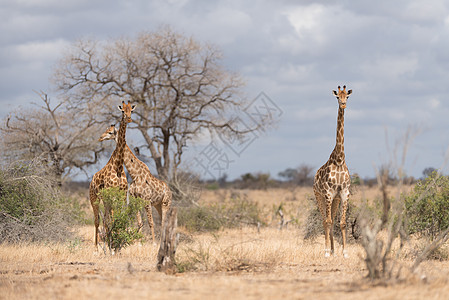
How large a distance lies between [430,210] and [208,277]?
7.24 m

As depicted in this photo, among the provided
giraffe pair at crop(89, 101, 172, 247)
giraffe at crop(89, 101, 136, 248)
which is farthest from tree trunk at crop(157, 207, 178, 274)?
giraffe at crop(89, 101, 136, 248)

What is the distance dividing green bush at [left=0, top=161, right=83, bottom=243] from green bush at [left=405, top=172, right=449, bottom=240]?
8881 millimetres

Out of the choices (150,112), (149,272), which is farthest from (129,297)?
(150,112)

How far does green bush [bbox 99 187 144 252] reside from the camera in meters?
11.9

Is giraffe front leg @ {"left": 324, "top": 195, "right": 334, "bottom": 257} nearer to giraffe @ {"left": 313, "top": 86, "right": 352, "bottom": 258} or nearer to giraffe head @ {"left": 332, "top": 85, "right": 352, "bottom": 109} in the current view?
giraffe @ {"left": 313, "top": 86, "right": 352, "bottom": 258}

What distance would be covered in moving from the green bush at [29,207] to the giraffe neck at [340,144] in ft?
24.3

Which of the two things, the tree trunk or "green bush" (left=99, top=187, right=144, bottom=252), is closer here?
the tree trunk

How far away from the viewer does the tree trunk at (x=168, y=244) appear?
9266mm

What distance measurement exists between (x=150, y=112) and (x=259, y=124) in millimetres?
5827

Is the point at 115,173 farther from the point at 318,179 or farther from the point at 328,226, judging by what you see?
the point at 328,226

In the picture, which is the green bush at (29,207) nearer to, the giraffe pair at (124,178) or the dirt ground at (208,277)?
the giraffe pair at (124,178)

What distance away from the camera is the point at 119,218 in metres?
11.9

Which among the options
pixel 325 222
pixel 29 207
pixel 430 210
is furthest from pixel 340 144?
pixel 29 207

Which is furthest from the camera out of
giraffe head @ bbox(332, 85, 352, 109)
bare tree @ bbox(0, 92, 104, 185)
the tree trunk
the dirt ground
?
bare tree @ bbox(0, 92, 104, 185)
